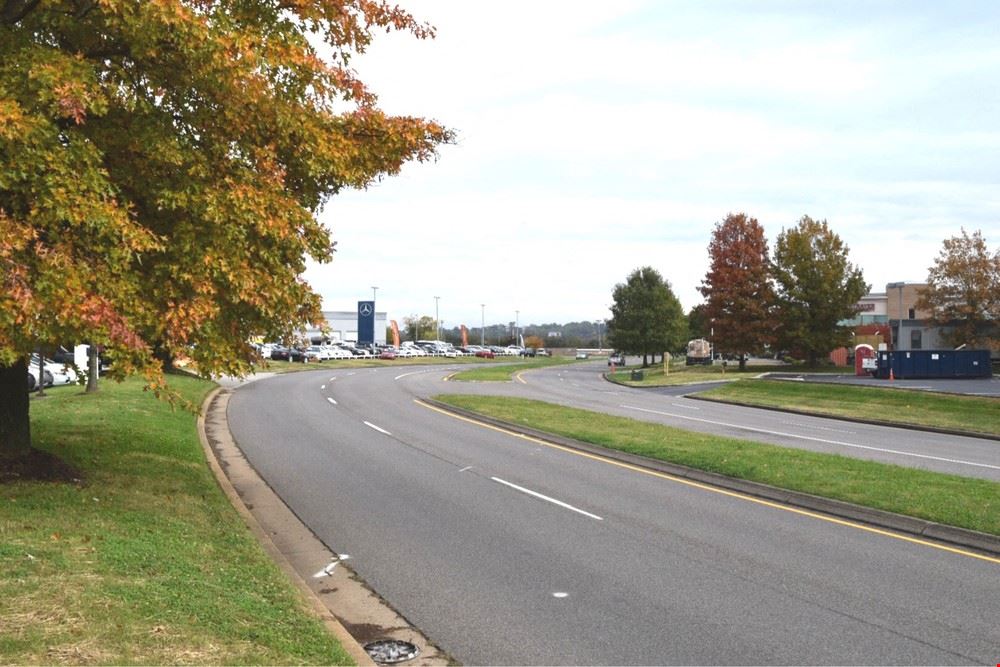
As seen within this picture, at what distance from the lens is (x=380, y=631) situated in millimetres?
6711

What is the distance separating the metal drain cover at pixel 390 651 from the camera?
6.08 meters

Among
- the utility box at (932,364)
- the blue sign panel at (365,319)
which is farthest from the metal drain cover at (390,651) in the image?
the blue sign panel at (365,319)

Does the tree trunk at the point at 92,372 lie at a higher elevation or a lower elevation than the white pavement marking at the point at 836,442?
higher

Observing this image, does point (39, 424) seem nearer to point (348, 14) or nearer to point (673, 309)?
point (348, 14)

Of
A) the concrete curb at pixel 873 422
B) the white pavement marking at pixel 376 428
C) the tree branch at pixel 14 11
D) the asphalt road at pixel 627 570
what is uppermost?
the tree branch at pixel 14 11

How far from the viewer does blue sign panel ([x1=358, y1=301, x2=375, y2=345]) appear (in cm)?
6147

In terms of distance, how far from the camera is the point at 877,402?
3219 cm

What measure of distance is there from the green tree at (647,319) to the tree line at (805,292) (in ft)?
34.0

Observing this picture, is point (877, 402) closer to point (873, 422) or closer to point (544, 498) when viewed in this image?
point (873, 422)

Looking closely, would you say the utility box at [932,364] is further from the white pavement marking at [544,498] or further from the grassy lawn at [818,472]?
the white pavement marking at [544,498]

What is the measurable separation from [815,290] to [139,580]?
2276 inches

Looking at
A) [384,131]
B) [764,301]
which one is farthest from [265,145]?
[764,301]

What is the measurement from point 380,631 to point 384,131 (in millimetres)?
6327

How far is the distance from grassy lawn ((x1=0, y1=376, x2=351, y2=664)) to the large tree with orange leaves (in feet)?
5.17
